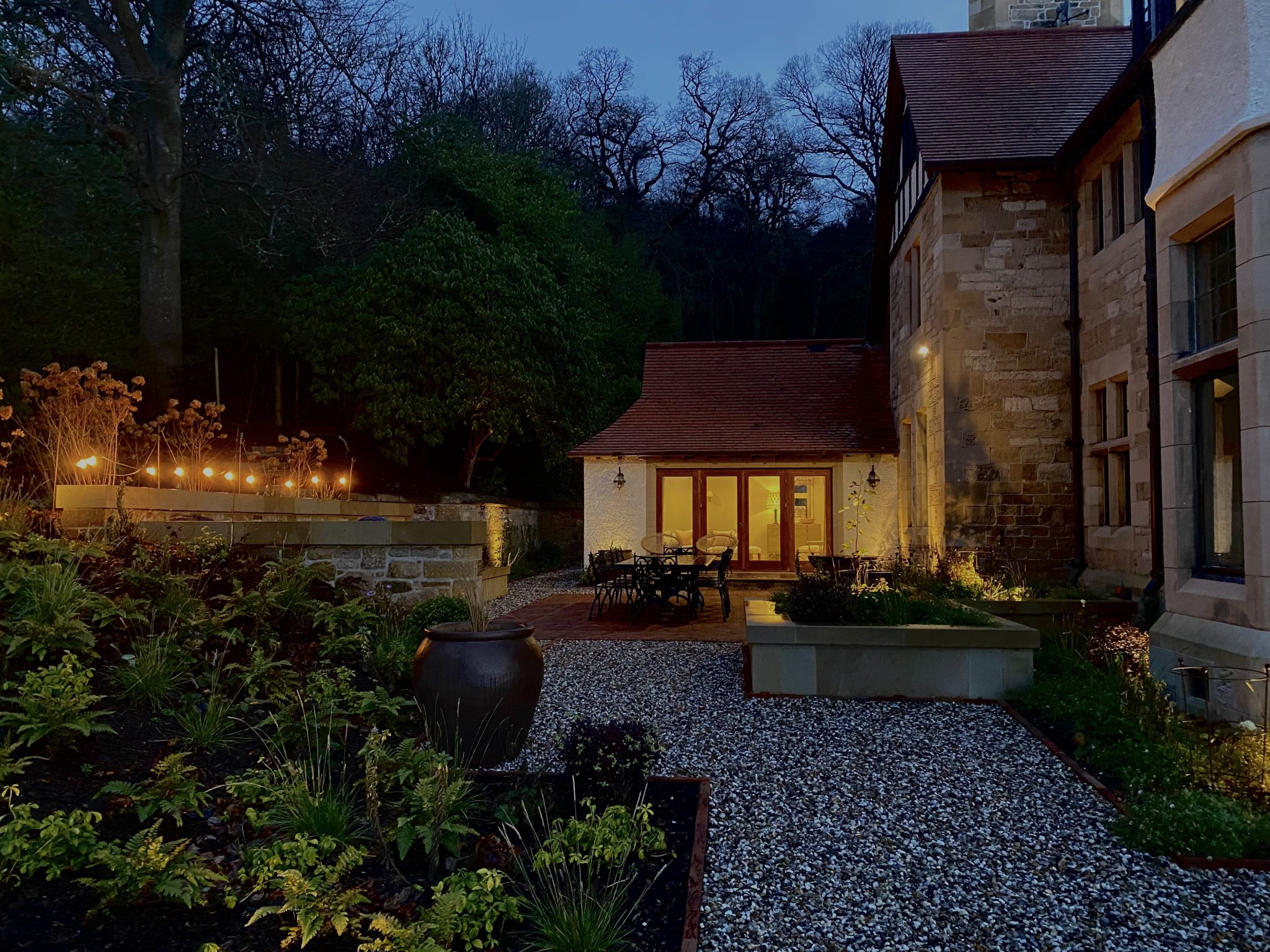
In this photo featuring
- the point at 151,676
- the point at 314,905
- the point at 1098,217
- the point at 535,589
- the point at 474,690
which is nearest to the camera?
the point at 314,905

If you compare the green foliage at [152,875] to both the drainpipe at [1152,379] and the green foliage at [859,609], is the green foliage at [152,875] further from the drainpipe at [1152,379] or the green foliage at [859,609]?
the drainpipe at [1152,379]

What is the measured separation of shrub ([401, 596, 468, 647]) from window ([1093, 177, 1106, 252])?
7.79 meters

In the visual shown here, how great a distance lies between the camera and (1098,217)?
998 cm

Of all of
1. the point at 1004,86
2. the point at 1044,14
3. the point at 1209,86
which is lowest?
the point at 1209,86

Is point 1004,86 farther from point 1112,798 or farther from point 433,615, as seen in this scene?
point 1112,798

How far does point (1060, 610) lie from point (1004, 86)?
7301mm

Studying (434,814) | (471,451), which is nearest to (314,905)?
(434,814)

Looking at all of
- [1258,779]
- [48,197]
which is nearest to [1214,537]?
[1258,779]

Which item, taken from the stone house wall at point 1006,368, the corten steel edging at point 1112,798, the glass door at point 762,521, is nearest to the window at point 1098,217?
the stone house wall at point 1006,368

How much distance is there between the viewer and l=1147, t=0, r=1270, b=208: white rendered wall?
5.02 metres

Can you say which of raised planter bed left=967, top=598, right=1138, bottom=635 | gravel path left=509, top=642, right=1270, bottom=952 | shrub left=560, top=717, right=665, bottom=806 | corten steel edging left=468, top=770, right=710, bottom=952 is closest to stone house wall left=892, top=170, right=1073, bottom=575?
raised planter bed left=967, top=598, right=1138, bottom=635

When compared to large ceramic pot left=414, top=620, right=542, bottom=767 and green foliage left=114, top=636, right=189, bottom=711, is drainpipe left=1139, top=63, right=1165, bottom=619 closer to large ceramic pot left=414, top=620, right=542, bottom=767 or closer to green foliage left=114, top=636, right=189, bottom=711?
large ceramic pot left=414, top=620, right=542, bottom=767

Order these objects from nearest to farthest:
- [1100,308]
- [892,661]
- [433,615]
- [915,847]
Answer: [915,847] < [892,661] < [433,615] < [1100,308]

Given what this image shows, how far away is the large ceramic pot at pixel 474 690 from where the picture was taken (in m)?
4.71
